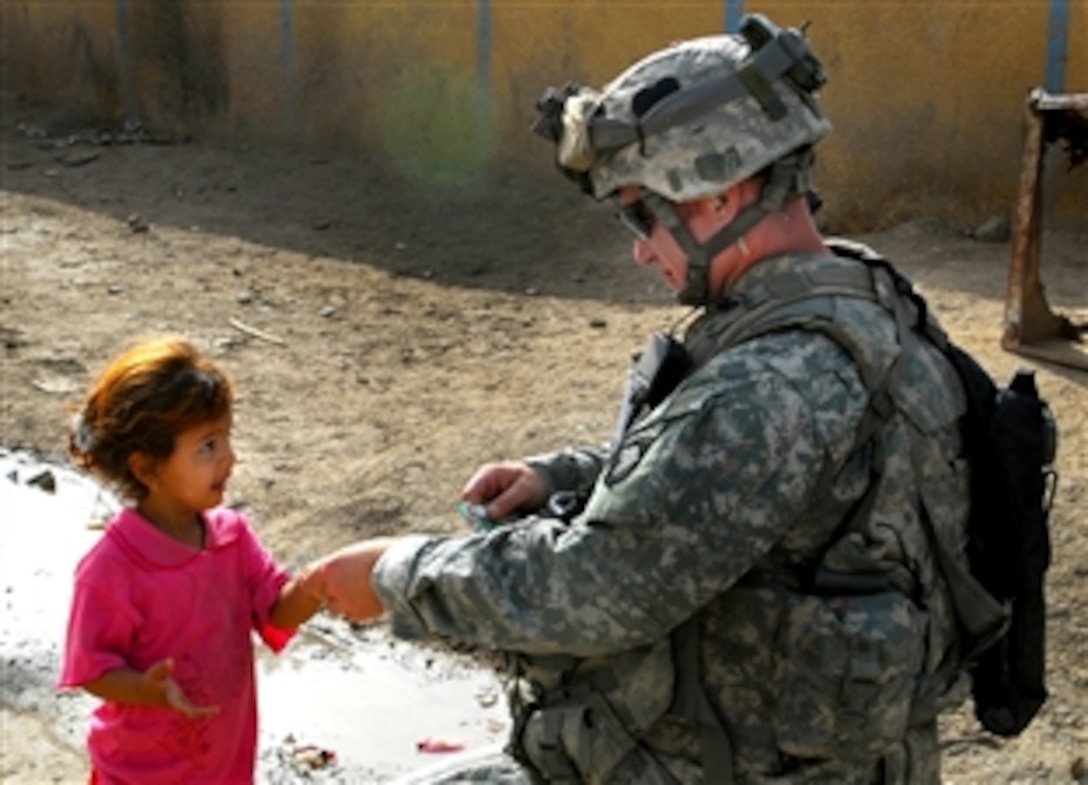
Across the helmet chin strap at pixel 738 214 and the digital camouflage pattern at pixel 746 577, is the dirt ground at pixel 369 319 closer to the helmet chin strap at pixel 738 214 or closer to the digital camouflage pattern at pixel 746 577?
the digital camouflage pattern at pixel 746 577

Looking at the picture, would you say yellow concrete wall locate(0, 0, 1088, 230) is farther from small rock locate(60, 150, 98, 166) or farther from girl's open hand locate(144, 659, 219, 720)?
girl's open hand locate(144, 659, 219, 720)

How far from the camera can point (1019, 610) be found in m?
2.70

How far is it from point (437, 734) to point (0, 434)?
3.07 meters

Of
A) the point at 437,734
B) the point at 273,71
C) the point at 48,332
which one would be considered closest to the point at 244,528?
the point at 437,734

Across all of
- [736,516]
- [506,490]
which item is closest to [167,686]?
[506,490]

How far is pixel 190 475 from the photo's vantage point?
2.95 meters

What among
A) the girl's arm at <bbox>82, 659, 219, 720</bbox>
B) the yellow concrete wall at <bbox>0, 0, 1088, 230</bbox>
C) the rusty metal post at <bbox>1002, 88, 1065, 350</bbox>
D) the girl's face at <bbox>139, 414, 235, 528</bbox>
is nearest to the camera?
the girl's arm at <bbox>82, 659, 219, 720</bbox>

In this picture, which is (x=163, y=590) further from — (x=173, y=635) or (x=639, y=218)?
(x=639, y=218)

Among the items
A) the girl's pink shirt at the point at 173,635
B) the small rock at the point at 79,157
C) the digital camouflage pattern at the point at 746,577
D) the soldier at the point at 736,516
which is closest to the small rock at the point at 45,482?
the girl's pink shirt at the point at 173,635

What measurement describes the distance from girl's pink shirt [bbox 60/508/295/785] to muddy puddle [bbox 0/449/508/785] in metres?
1.41

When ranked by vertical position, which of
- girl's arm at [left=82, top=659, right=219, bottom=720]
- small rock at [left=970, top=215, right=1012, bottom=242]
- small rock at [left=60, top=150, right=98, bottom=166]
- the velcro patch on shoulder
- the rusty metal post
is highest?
the velcro patch on shoulder

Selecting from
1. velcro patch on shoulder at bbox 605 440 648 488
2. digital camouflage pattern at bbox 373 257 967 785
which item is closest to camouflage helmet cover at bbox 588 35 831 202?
digital camouflage pattern at bbox 373 257 967 785

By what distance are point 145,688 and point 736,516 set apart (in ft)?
3.77

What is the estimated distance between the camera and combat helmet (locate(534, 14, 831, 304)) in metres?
2.44
